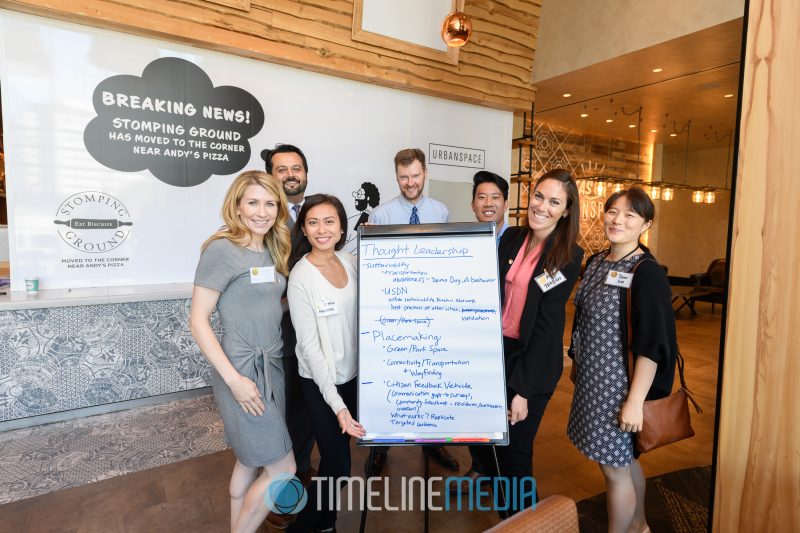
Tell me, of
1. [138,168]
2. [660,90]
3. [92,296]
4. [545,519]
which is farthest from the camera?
[660,90]

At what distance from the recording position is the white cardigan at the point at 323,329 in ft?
5.91

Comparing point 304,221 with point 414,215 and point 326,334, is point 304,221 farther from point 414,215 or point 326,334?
Result: point 414,215

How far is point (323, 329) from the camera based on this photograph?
1.84 metres

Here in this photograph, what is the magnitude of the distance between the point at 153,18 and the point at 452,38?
2262mm

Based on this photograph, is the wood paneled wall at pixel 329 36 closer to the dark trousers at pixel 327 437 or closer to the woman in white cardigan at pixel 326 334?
the woman in white cardigan at pixel 326 334

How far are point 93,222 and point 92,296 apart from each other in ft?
1.92

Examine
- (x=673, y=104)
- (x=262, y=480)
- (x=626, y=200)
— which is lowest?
(x=262, y=480)

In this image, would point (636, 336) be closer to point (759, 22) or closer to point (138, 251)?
point (759, 22)

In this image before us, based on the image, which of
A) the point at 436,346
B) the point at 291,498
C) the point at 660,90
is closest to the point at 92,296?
the point at 291,498

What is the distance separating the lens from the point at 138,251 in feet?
12.1

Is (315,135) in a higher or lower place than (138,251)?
higher

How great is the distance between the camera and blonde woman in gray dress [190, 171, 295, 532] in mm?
1731

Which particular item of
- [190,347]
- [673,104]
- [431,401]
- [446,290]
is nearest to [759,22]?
[446,290]

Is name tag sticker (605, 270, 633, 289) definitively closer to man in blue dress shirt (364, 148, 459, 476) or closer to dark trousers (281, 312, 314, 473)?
man in blue dress shirt (364, 148, 459, 476)
